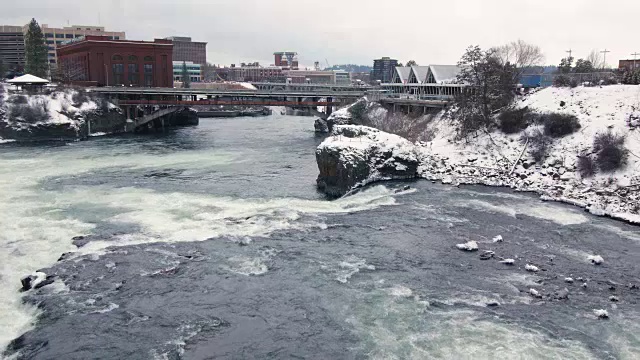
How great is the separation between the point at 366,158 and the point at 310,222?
1164 centimetres

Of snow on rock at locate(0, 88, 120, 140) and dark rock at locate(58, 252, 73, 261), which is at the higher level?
snow on rock at locate(0, 88, 120, 140)

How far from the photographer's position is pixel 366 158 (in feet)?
123

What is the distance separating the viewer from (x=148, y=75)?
3967 inches

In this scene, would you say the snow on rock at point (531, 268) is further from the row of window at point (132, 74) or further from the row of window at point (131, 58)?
the row of window at point (131, 58)

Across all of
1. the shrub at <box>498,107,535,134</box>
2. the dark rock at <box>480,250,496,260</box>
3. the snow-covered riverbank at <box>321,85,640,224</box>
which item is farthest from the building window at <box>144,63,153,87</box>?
the dark rock at <box>480,250,496,260</box>

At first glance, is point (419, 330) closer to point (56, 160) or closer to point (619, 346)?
point (619, 346)

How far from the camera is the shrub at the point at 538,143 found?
4028 cm

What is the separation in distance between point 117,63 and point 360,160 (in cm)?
7731

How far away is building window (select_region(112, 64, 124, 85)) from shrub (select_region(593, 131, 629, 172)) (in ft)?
286

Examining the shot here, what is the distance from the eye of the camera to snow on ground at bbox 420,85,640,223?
107 ft

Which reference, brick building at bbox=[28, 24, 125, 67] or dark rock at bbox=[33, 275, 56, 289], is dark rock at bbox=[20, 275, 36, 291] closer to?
dark rock at bbox=[33, 275, 56, 289]

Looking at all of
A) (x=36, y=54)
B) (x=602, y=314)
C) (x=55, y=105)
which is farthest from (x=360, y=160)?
(x=36, y=54)

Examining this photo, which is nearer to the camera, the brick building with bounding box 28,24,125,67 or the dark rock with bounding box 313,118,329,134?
the dark rock with bounding box 313,118,329,134

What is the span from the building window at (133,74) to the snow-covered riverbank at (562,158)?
71610 millimetres
